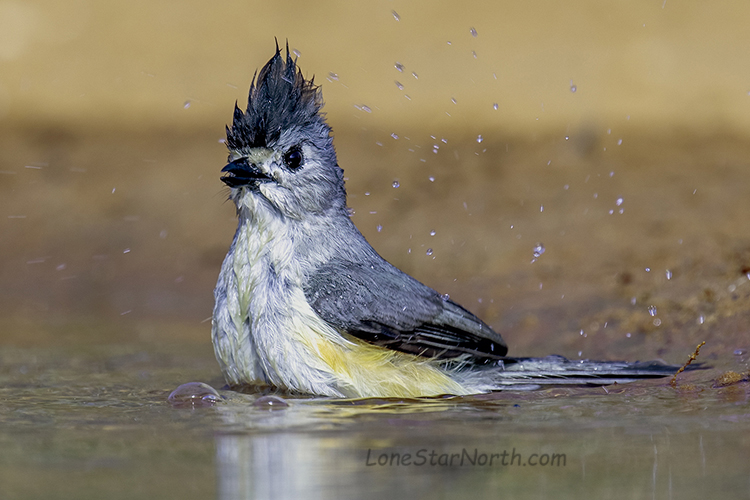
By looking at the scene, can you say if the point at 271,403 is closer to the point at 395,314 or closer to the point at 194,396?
the point at 194,396

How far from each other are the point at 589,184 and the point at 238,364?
20.7 ft

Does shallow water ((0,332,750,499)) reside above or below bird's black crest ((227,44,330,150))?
below

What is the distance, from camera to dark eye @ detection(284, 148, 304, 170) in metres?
5.63

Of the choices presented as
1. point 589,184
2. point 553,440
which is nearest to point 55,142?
point 589,184

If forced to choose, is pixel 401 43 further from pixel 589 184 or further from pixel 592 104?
pixel 589 184

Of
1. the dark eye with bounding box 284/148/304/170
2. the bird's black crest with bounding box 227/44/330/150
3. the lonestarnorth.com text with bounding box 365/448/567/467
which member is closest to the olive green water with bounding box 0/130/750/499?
the lonestarnorth.com text with bounding box 365/448/567/467

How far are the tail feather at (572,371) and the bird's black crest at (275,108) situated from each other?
1.82 metres

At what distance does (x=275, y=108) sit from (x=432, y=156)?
6.16 metres

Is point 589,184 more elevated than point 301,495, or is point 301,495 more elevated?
point 589,184

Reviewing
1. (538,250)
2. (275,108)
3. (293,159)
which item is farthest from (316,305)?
(538,250)

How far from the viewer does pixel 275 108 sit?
18.3 ft

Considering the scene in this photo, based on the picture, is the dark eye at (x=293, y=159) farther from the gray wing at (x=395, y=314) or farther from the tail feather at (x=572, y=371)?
the tail feather at (x=572, y=371)

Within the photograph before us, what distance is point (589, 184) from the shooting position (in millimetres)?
10680

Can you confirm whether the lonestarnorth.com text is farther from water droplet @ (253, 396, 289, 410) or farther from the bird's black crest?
the bird's black crest
